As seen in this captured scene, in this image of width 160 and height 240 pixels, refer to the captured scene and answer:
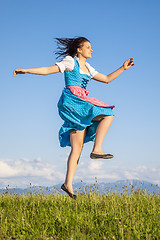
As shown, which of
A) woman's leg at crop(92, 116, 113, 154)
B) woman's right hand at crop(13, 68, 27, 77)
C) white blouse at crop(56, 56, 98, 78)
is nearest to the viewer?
woman's right hand at crop(13, 68, 27, 77)

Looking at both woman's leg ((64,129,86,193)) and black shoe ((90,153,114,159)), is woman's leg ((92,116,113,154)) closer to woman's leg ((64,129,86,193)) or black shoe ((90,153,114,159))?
black shoe ((90,153,114,159))

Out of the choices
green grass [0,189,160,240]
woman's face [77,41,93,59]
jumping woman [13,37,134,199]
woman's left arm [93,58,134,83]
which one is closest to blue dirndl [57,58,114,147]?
jumping woman [13,37,134,199]

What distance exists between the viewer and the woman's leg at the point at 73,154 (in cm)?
548

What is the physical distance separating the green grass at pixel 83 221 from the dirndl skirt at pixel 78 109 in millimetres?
1244

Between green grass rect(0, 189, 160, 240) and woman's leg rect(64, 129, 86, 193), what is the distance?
15.5 inches

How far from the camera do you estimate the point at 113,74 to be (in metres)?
6.03

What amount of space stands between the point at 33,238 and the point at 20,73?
8.00 ft

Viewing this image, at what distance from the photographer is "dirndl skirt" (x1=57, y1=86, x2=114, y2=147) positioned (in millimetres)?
5348

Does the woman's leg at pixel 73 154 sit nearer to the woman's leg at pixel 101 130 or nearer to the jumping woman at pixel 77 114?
Result: the jumping woman at pixel 77 114

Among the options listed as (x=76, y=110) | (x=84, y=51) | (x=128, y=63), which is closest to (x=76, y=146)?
(x=76, y=110)

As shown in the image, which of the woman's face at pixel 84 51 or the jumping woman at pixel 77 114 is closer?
the jumping woman at pixel 77 114

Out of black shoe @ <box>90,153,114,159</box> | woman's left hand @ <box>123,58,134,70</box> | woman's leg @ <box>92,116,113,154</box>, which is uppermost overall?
woman's left hand @ <box>123,58,134,70</box>

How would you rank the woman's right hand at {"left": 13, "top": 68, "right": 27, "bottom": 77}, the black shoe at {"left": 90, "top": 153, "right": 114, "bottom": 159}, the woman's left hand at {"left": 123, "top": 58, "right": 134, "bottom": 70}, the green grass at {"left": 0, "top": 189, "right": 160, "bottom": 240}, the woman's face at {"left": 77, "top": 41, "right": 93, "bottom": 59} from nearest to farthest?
the green grass at {"left": 0, "top": 189, "right": 160, "bottom": 240}, the woman's right hand at {"left": 13, "top": 68, "right": 27, "bottom": 77}, the black shoe at {"left": 90, "top": 153, "right": 114, "bottom": 159}, the woman's face at {"left": 77, "top": 41, "right": 93, "bottom": 59}, the woman's left hand at {"left": 123, "top": 58, "right": 134, "bottom": 70}

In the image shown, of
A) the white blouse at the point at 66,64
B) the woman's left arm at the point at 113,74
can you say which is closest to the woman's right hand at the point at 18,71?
the white blouse at the point at 66,64
